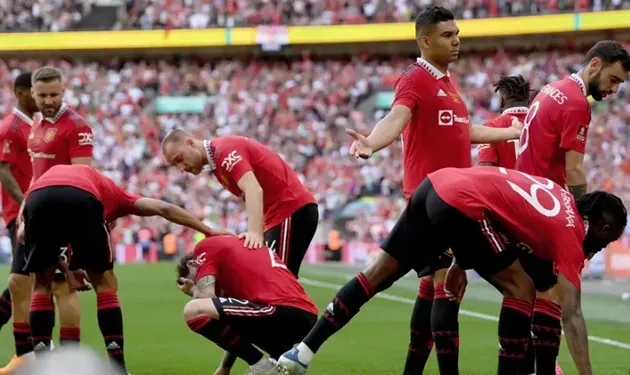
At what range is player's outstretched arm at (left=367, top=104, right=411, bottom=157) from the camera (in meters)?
6.50

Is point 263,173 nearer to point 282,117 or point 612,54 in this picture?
point 612,54

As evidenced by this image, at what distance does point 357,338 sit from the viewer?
1127 cm

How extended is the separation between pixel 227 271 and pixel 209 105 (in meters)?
31.9

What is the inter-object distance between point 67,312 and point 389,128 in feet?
9.65

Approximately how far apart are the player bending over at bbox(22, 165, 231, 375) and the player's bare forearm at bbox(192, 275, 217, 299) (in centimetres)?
40

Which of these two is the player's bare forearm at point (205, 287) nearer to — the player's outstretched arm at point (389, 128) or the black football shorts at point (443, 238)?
the black football shorts at point (443, 238)

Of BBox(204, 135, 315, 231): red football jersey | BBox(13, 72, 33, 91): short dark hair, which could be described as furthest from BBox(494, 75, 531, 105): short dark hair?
BBox(13, 72, 33, 91): short dark hair

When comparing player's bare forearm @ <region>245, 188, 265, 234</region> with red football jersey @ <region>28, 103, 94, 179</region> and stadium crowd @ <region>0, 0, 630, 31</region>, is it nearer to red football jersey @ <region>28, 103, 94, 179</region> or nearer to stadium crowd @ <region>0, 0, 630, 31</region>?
red football jersey @ <region>28, 103, 94, 179</region>

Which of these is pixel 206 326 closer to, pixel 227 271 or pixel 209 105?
pixel 227 271

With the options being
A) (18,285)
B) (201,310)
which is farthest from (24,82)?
(201,310)

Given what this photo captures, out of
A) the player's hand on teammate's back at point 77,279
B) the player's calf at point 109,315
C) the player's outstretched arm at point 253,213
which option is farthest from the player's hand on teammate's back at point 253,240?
the player's hand on teammate's back at point 77,279

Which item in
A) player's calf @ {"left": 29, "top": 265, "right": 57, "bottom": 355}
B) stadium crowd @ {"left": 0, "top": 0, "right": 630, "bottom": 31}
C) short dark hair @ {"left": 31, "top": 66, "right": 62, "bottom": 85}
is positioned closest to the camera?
player's calf @ {"left": 29, "top": 265, "right": 57, "bottom": 355}

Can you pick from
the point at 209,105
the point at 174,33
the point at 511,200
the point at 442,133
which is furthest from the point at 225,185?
the point at 174,33

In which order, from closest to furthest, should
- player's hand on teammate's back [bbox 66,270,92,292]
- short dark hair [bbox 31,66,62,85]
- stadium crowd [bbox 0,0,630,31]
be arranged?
player's hand on teammate's back [bbox 66,270,92,292] → short dark hair [bbox 31,66,62,85] → stadium crowd [bbox 0,0,630,31]
